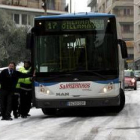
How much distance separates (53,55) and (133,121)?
3151 mm

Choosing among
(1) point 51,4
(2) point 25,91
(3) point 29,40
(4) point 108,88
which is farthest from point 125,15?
(3) point 29,40

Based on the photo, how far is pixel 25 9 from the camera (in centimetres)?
7238

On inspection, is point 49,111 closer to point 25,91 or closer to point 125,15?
point 25,91

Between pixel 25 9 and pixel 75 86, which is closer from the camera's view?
pixel 75 86

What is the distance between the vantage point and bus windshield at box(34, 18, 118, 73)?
49.0ft

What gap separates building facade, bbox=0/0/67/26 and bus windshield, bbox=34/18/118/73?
180 ft

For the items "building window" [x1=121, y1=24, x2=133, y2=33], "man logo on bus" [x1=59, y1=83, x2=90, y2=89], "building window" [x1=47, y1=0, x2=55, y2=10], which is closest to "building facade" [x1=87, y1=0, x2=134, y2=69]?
"building window" [x1=121, y1=24, x2=133, y2=33]

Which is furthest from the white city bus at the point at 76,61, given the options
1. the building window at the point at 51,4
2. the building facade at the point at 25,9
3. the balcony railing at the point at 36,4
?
the building window at the point at 51,4

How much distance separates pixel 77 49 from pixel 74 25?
0.81 m

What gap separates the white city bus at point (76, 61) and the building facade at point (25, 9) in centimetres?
5470

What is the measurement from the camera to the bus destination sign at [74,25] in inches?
602

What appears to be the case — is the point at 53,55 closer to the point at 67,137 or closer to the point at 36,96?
the point at 36,96

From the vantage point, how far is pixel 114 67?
592 inches

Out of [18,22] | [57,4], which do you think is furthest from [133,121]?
[57,4]
